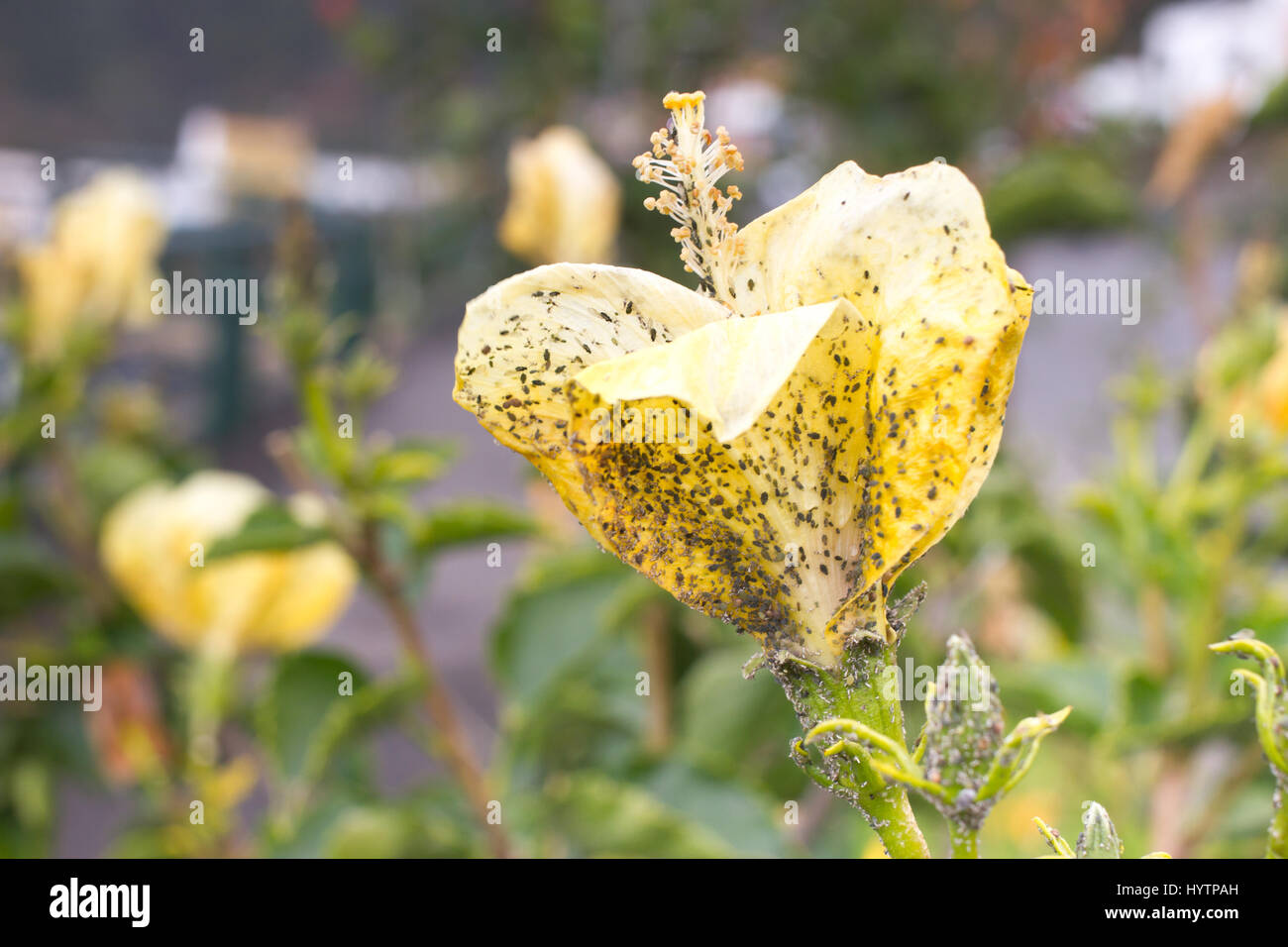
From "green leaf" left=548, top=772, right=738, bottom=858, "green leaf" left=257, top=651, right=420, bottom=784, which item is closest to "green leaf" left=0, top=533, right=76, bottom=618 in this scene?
"green leaf" left=257, top=651, right=420, bottom=784

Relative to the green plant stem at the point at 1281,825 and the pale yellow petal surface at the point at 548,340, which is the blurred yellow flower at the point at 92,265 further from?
the green plant stem at the point at 1281,825

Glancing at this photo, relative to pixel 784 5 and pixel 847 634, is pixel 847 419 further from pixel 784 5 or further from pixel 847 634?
pixel 784 5

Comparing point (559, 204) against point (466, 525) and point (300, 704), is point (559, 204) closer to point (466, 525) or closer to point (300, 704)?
point (466, 525)

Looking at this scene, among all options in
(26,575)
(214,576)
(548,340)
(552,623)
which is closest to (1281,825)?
(548,340)

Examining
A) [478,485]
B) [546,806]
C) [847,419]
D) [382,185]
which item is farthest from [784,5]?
[847,419]

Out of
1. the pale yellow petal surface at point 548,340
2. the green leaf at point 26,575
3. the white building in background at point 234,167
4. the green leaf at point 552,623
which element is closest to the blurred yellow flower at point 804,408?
the pale yellow petal surface at point 548,340

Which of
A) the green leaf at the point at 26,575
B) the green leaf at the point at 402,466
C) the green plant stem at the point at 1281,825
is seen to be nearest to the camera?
the green plant stem at the point at 1281,825

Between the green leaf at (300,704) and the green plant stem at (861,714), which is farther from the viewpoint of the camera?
the green leaf at (300,704)
